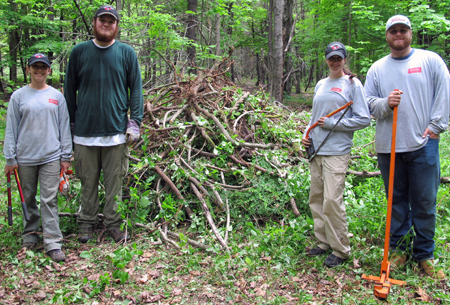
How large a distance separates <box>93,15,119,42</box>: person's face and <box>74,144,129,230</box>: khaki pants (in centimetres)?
119

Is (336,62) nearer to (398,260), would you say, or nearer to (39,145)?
(398,260)

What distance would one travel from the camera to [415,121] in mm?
2918

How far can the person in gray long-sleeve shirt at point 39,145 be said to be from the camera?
3.35 meters

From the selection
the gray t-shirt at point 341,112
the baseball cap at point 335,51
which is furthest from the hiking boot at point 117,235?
the baseball cap at point 335,51

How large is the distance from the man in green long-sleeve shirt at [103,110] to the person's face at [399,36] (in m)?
2.65

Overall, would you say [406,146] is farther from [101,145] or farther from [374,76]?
[101,145]

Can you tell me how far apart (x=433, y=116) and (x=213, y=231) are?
2506 mm

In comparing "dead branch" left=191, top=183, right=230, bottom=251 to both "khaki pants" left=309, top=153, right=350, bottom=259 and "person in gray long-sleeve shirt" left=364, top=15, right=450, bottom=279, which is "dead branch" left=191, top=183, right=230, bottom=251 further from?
"person in gray long-sleeve shirt" left=364, top=15, right=450, bottom=279

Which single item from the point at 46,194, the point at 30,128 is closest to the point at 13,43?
the point at 30,128

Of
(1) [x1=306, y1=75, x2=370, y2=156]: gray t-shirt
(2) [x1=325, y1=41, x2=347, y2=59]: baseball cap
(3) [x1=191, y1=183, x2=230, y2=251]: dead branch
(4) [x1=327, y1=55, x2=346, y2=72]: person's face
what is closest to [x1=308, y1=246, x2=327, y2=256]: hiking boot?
(3) [x1=191, y1=183, x2=230, y2=251]: dead branch

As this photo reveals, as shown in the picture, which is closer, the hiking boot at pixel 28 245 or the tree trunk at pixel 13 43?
the hiking boot at pixel 28 245

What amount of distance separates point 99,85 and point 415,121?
10.5ft

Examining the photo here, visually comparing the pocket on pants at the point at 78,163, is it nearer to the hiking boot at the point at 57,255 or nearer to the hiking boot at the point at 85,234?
the hiking boot at the point at 85,234

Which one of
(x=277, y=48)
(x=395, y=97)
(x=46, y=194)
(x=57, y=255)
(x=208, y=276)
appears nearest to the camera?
(x=395, y=97)
